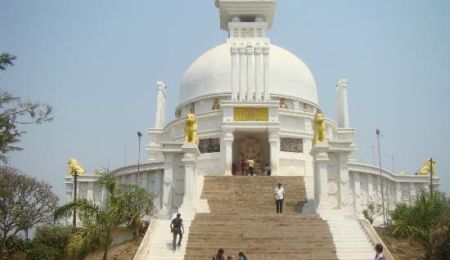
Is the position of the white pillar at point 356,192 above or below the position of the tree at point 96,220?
above

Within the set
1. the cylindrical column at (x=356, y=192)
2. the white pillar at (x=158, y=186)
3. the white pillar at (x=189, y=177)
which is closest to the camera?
the white pillar at (x=189, y=177)

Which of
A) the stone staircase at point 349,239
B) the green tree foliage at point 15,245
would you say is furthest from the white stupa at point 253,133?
the green tree foliage at point 15,245

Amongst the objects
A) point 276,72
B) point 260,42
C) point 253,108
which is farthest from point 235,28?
point 253,108

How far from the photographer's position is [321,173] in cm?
2416

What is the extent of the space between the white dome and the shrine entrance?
681 cm

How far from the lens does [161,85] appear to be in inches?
1797

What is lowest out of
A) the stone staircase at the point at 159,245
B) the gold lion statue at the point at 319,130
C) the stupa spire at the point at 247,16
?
the stone staircase at the point at 159,245

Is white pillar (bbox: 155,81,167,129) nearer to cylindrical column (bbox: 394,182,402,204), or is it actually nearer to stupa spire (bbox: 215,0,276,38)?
stupa spire (bbox: 215,0,276,38)

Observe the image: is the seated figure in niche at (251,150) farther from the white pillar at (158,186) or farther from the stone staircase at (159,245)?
the stone staircase at (159,245)

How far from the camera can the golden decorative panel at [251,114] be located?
111ft

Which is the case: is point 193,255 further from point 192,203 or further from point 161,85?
point 161,85

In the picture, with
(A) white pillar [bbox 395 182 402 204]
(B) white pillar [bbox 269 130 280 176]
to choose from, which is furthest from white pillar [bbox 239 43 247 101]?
(A) white pillar [bbox 395 182 402 204]

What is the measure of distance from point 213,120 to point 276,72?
8517 millimetres

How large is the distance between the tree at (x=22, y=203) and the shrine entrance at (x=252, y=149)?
11584 mm
